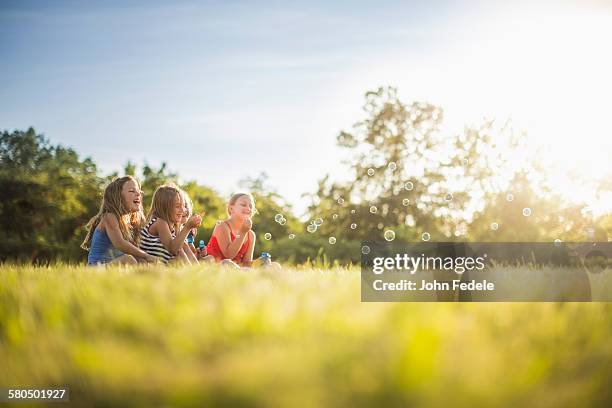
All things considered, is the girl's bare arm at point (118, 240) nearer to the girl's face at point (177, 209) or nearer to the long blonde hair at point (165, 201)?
the long blonde hair at point (165, 201)

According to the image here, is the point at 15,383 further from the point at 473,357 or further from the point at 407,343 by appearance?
the point at 473,357

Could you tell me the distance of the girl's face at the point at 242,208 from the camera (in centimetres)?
702

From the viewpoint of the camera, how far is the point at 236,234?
7180 millimetres

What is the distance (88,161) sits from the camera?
3216cm

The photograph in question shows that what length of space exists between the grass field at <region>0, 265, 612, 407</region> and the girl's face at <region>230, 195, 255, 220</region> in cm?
526

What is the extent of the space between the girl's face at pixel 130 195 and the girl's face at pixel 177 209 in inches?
18.4

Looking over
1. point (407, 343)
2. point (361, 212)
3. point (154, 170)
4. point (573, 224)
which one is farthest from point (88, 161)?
point (407, 343)

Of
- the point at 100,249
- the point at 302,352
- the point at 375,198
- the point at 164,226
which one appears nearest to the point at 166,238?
the point at 164,226

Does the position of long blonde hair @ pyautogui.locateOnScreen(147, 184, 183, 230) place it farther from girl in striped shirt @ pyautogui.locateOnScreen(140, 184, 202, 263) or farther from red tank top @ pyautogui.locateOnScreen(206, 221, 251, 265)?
red tank top @ pyautogui.locateOnScreen(206, 221, 251, 265)

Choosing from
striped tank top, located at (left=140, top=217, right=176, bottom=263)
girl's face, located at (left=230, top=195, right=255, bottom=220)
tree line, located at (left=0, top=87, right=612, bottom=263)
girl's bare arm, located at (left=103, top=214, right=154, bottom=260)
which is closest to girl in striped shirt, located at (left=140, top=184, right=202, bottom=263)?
striped tank top, located at (left=140, top=217, right=176, bottom=263)

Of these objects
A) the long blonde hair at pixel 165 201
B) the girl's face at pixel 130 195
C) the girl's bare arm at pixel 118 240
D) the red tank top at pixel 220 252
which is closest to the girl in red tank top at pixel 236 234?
the red tank top at pixel 220 252

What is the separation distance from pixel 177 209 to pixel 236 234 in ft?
3.54

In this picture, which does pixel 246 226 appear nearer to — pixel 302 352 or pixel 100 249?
pixel 100 249

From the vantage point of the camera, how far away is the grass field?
3.20ft
